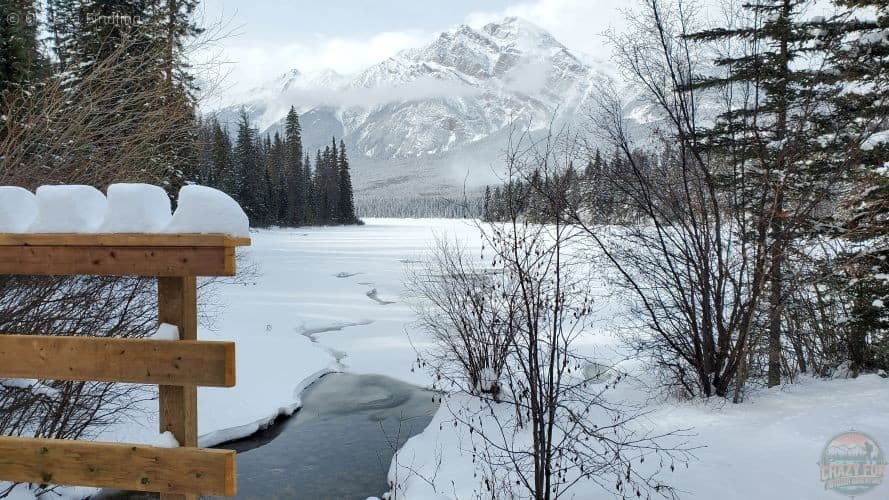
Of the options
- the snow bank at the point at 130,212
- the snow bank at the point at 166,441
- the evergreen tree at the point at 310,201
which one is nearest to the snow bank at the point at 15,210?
the snow bank at the point at 130,212

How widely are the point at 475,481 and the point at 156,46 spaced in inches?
229

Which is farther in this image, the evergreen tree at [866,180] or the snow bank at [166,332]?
the evergreen tree at [866,180]

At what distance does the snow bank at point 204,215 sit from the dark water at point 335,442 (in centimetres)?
491

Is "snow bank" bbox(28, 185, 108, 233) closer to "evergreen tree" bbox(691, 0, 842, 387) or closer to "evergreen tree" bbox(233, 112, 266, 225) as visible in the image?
"evergreen tree" bbox(691, 0, 842, 387)

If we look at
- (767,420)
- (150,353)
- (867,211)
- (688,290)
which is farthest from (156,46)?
(867,211)

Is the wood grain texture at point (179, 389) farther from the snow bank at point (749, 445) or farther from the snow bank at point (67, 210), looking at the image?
the snow bank at point (749, 445)

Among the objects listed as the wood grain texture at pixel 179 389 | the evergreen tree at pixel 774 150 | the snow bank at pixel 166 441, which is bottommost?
the snow bank at pixel 166 441

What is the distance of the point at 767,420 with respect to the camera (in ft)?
16.2

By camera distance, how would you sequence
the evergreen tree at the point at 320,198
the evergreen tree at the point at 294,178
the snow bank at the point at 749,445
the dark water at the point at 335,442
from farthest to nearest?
the evergreen tree at the point at 320,198, the evergreen tree at the point at 294,178, the dark water at the point at 335,442, the snow bank at the point at 749,445

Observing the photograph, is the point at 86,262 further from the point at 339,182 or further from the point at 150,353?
the point at 339,182

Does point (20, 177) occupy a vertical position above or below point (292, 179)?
below

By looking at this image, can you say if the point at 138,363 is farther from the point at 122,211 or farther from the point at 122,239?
the point at 122,211

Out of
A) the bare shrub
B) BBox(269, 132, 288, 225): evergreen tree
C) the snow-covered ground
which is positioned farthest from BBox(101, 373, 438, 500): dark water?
BBox(269, 132, 288, 225): evergreen tree

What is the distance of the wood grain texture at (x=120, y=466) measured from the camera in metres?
2.07
